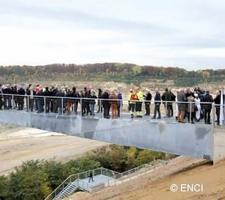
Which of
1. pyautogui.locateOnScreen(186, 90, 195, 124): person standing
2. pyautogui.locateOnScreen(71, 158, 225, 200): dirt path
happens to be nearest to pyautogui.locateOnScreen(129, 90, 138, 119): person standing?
pyautogui.locateOnScreen(186, 90, 195, 124): person standing

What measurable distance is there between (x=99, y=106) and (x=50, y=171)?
1906 centimetres

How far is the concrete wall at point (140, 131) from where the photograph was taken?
20.2 metres

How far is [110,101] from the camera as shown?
23.6 meters

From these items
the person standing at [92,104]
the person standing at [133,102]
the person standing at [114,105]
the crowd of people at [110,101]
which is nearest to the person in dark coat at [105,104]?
the crowd of people at [110,101]

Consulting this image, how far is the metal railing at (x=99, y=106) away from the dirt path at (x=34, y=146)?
93.3ft

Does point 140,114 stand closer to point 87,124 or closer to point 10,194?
point 87,124

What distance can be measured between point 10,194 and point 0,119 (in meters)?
9.71

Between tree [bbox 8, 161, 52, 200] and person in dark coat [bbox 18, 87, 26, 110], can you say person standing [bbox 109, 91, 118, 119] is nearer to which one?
person in dark coat [bbox 18, 87, 26, 110]

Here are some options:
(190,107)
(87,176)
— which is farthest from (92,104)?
(87,176)

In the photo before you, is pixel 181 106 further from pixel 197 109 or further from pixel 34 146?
pixel 34 146

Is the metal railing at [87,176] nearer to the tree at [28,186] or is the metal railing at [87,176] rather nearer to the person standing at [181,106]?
the tree at [28,186]

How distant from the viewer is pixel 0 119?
2914cm

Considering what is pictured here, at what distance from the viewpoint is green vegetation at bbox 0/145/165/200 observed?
37375 mm

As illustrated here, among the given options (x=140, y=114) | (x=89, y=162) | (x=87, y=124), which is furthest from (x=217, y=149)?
(x=89, y=162)
